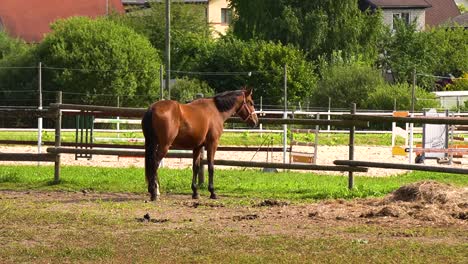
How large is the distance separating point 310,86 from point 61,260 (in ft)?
137

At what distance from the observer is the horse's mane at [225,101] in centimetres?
1620

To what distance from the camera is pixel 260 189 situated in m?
16.8

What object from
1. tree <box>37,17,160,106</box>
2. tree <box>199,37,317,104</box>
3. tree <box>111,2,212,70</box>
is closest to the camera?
tree <box>37,17,160,106</box>

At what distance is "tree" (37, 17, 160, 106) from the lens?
143ft

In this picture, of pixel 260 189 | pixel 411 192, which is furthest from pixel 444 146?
pixel 411 192

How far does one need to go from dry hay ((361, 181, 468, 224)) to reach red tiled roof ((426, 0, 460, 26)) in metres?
74.1

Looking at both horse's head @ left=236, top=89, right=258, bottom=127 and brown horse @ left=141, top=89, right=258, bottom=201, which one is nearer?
brown horse @ left=141, top=89, right=258, bottom=201

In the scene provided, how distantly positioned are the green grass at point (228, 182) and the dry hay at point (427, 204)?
2076 mm

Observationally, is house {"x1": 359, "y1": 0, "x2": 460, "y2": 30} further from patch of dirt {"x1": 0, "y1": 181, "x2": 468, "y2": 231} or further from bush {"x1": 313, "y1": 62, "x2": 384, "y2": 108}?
patch of dirt {"x1": 0, "y1": 181, "x2": 468, "y2": 231}

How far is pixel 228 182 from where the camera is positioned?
1833 centimetres

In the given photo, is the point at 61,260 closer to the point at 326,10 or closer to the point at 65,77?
the point at 65,77

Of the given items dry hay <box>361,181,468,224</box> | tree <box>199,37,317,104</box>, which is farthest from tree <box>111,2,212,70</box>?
dry hay <box>361,181,468,224</box>

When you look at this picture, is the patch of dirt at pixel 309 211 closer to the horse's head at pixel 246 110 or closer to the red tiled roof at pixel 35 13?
the horse's head at pixel 246 110

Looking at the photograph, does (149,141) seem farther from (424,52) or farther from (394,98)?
(424,52)
